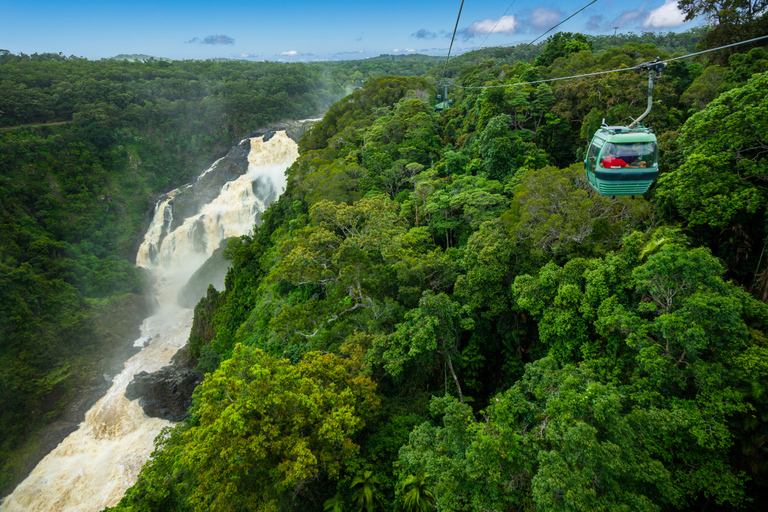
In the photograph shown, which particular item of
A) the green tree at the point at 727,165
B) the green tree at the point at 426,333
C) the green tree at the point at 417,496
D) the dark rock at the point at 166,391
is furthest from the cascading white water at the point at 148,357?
the green tree at the point at 727,165

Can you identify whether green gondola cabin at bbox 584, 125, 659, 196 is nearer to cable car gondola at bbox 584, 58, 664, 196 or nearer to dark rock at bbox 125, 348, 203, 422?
cable car gondola at bbox 584, 58, 664, 196

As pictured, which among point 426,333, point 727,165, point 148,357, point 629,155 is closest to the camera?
point 629,155

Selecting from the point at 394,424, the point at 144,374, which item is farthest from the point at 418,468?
the point at 144,374

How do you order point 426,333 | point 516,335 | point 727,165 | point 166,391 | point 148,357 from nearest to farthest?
point 727,165, point 426,333, point 516,335, point 166,391, point 148,357

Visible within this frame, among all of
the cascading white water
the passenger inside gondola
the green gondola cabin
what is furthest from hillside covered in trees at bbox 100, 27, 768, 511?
the cascading white water

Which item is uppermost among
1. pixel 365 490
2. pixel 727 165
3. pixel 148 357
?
pixel 727 165

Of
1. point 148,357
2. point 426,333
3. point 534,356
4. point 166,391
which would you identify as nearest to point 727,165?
point 534,356

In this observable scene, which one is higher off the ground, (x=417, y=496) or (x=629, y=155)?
(x=629, y=155)

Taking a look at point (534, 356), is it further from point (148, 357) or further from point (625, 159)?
point (148, 357)
